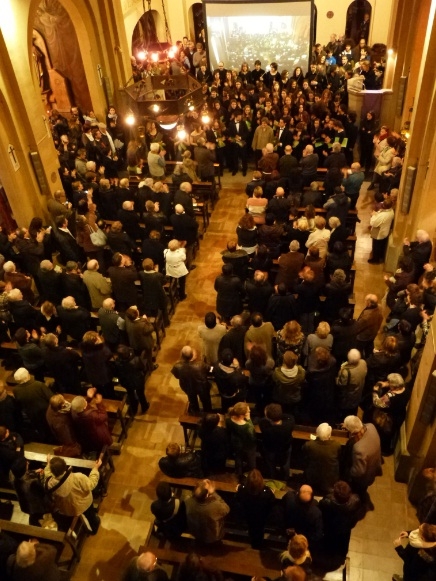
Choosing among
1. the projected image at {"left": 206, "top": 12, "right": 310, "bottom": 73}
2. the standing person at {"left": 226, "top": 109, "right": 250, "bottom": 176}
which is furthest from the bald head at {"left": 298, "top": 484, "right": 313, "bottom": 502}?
the projected image at {"left": 206, "top": 12, "right": 310, "bottom": 73}

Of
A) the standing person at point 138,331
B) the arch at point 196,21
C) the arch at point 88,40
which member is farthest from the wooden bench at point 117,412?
the arch at point 196,21

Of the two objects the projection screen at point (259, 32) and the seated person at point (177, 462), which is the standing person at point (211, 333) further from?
the projection screen at point (259, 32)

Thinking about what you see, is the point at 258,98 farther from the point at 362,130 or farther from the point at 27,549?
the point at 27,549

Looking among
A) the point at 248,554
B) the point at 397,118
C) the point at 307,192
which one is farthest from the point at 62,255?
the point at 397,118

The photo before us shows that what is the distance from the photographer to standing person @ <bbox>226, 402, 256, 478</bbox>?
18.8 feet

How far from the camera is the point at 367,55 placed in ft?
56.7

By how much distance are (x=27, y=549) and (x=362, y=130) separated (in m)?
11.4

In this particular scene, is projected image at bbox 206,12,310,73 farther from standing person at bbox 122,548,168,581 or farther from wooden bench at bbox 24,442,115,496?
standing person at bbox 122,548,168,581

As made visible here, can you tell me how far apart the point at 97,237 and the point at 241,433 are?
16.0ft

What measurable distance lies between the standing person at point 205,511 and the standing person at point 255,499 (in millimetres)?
211

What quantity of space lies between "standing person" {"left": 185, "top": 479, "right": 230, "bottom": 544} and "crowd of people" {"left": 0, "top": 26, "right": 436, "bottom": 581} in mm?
19

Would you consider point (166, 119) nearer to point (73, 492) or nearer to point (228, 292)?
point (228, 292)

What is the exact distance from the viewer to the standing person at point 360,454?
553 centimetres

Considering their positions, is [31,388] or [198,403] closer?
[31,388]
